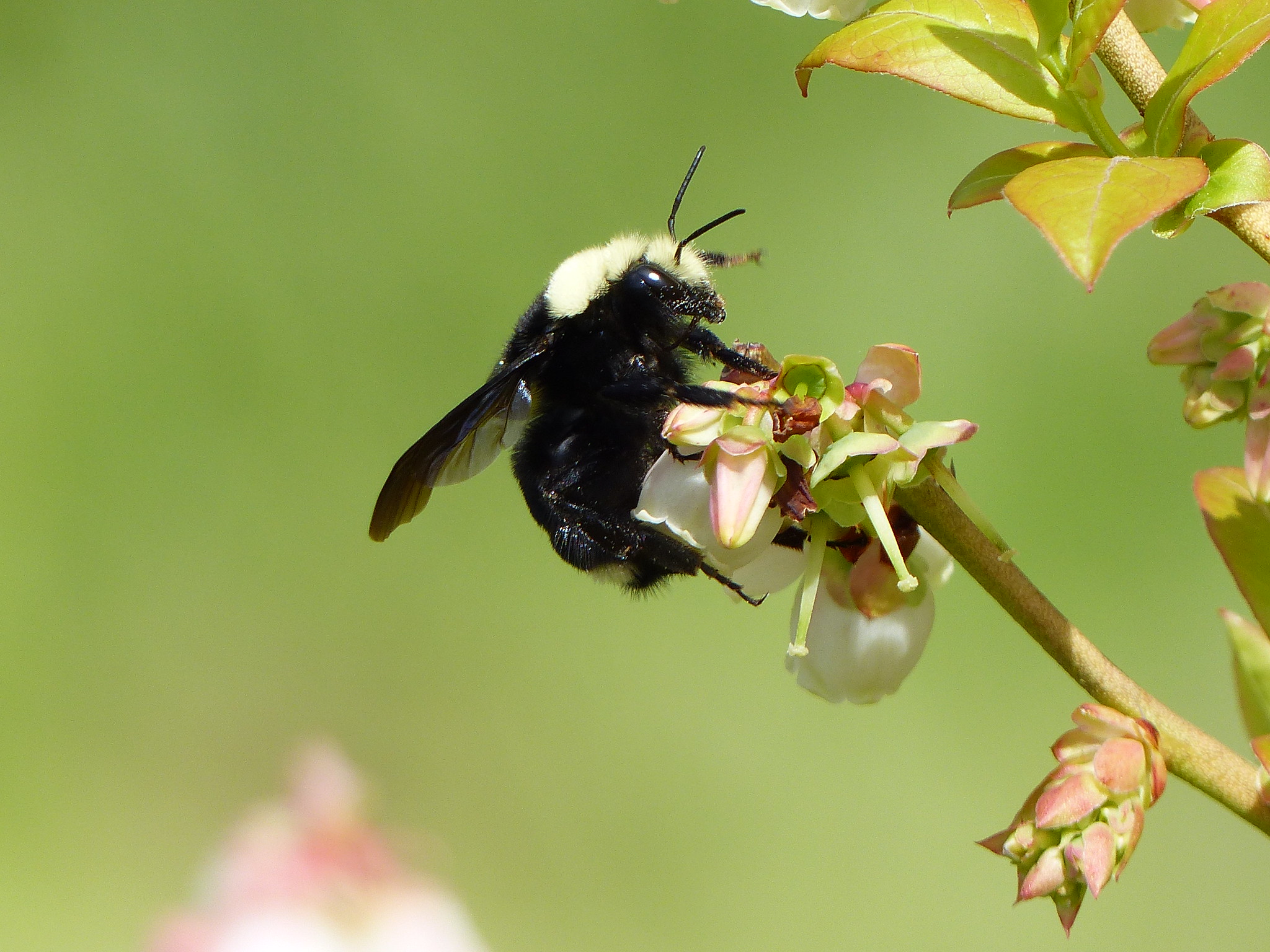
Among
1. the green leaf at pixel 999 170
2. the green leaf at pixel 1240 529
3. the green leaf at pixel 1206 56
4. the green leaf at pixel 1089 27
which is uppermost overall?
the green leaf at pixel 1089 27

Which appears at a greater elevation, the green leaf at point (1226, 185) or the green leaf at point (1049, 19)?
the green leaf at point (1049, 19)

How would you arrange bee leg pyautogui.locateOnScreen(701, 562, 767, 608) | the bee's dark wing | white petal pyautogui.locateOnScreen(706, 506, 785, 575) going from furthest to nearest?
the bee's dark wing < bee leg pyautogui.locateOnScreen(701, 562, 767, 608) < white petal pyautogui.locateOnScreen(706, 506, 785, 575)

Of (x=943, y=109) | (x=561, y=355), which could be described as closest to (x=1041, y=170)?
(x=561, y=355)

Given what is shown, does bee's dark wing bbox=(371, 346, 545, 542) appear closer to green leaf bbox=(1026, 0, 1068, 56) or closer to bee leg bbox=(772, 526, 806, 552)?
bee leg bbox=(772, 526, 806, 552)

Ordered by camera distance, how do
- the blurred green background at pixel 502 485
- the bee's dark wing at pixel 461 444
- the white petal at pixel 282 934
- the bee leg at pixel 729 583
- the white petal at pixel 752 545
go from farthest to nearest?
the blurred green background at pixel 502 485 → the white petal at pixel 282 934 → the bee's dark wing at pixel 461 444 → the bee leg at pixel 729 583 → the white petal at pixel 752 545

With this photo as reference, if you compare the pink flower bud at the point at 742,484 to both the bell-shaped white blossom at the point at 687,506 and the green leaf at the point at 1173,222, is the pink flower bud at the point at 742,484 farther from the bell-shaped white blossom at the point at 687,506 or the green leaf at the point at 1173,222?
the green leaf at the point at 1173,222

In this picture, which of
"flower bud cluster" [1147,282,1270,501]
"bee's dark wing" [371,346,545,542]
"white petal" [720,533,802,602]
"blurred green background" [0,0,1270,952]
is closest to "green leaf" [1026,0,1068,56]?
"flower bud cluster" [1147,282,1270,501]

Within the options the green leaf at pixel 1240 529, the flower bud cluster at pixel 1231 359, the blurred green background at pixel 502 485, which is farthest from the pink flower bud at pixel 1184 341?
the blurred green background at pixel 502 485
